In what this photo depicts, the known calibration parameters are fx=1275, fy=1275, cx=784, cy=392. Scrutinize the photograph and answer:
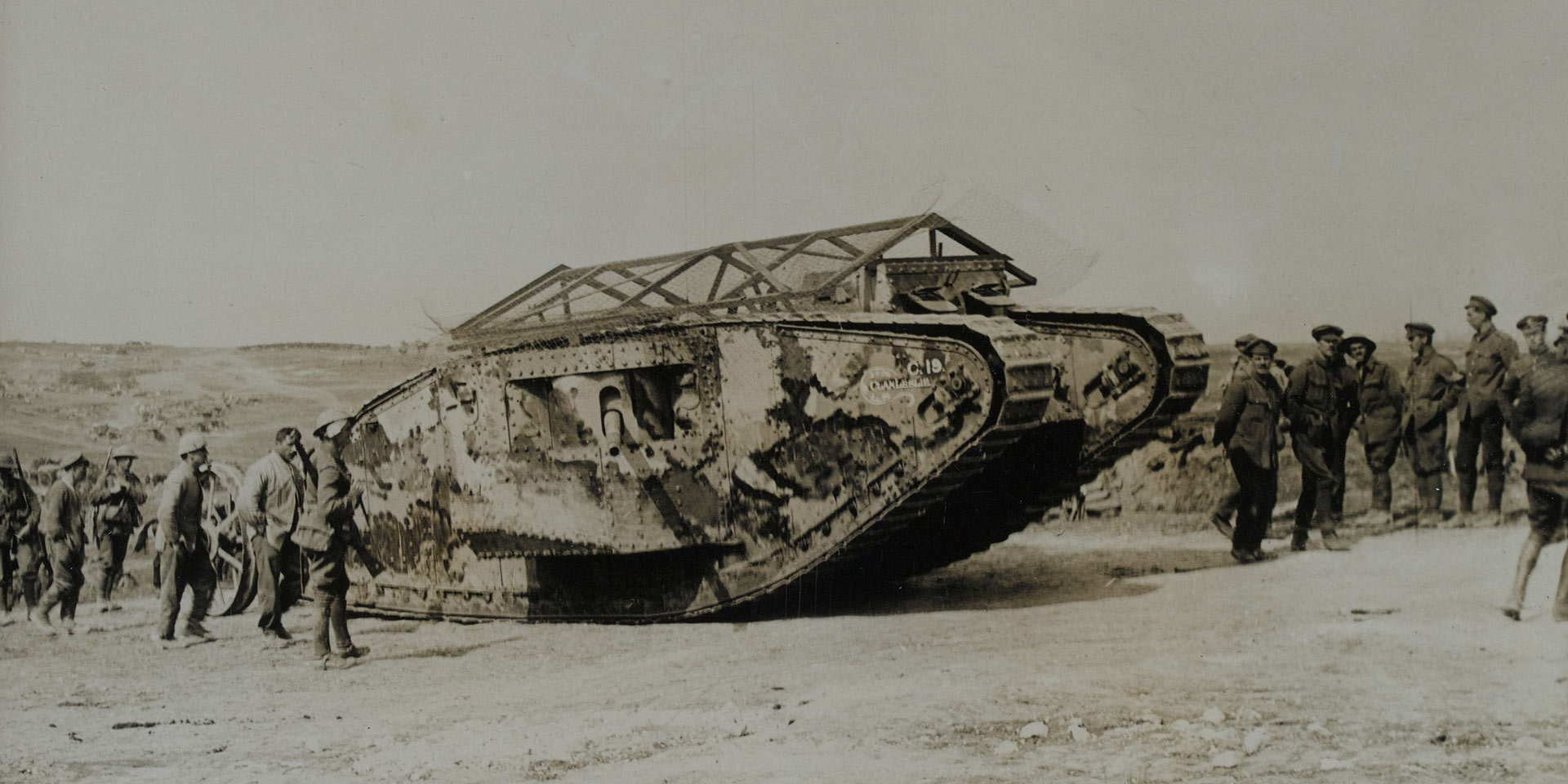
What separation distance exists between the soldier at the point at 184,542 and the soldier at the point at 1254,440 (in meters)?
6.84

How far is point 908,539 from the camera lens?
316 inches

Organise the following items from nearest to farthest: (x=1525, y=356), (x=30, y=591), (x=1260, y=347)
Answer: (x=1525, y=356) < (x=30, y=591) < (x=1260, y=347)

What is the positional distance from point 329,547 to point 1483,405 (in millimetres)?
7373

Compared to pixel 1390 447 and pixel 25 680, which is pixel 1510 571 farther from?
pixel 25 680

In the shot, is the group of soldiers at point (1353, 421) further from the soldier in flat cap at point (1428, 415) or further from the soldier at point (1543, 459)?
the soldier at point (1543, 459)

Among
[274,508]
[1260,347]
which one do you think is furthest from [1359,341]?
[274,508]

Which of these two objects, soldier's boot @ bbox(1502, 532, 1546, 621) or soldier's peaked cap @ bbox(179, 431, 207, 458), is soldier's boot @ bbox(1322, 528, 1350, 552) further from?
soldier's peaked cap @ bbox(179, 431, 207, 458)

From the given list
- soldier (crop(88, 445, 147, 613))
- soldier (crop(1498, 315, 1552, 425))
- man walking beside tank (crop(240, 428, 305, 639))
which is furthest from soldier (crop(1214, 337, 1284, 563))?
soldier (crop(88, 445, 147, 613))

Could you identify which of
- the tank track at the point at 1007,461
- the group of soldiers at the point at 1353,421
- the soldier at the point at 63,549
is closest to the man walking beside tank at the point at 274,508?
the soldier at the point at 63,549

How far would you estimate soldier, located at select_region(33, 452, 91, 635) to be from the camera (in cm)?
806

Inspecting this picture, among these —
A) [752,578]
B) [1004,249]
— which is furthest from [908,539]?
[1004,249]

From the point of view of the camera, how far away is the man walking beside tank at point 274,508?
26.4 ft

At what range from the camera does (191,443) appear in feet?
25.8

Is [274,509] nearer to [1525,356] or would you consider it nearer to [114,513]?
[114,513]
